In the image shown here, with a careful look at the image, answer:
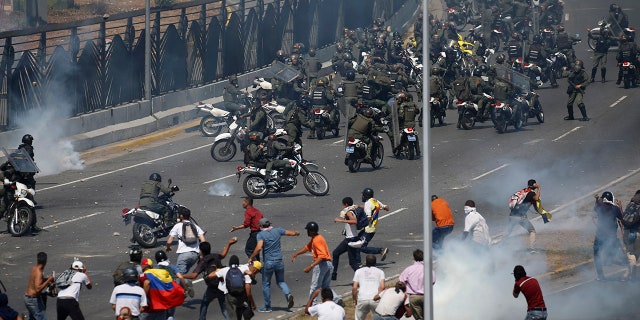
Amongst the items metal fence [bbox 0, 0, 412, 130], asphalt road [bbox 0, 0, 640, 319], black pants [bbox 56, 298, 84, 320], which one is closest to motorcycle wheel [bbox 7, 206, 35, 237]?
asphalt road [bbox 0, 0, 640, 319]

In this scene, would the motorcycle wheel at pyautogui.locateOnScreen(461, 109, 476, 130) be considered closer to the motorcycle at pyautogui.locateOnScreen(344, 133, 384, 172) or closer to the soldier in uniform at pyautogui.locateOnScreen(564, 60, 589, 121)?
the soldier in uniform at pyautogui.locateOnScreen(564, 60, 589, 121)

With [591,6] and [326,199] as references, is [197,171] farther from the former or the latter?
[591,6]

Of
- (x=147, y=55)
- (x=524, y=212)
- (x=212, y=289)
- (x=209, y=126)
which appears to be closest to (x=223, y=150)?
(x=209, y=126)

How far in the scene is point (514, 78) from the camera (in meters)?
35.0

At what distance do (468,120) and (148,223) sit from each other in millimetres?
15110

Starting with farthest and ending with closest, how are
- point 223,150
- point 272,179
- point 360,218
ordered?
point 223,150 → point 272,179 → point 360,218

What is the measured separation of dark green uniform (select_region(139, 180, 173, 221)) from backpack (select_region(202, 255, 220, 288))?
201 inches

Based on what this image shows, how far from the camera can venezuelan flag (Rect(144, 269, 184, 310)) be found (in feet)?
Result: 53.9

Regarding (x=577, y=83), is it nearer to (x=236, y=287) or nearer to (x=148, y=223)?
(x=148, y=223)

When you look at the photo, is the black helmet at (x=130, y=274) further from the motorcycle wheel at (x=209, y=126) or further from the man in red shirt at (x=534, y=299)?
the motorcycle wheel at (x=209, y=126)

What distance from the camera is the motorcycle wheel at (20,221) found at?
2402 cm

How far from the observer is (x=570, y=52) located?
143ft

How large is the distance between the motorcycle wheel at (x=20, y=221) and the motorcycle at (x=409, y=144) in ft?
35.0

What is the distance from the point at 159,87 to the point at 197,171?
29.1ft
